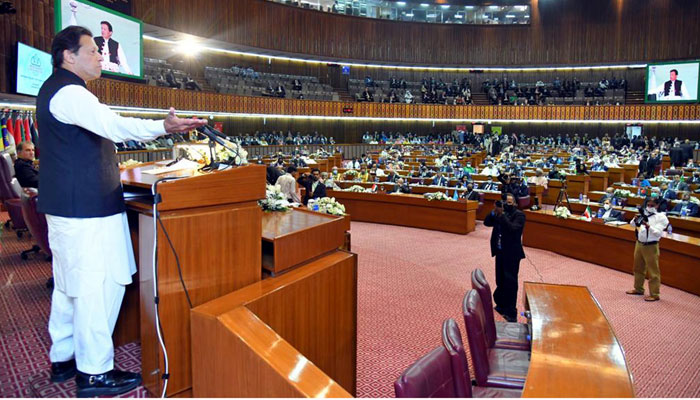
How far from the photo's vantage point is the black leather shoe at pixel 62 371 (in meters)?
2.23

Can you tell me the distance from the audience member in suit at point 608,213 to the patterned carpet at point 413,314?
940mm

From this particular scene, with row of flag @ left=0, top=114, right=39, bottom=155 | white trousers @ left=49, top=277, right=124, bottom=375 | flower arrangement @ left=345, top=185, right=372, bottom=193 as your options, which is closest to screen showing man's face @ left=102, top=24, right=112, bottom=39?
row of flag @ left=0, top=114, right=39, bottom=155

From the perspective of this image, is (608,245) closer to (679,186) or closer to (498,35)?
(679,186)

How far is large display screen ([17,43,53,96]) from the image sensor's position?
8.47 m

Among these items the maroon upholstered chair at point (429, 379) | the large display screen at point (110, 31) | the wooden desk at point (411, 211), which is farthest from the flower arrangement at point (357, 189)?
the maroon upholstered chair at point (429, 379)

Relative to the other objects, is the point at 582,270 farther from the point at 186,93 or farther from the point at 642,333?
the point at 186,93

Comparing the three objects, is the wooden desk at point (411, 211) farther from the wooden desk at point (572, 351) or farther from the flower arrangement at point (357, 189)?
the wooden desk at point (572, 351)

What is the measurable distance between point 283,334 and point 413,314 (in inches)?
124

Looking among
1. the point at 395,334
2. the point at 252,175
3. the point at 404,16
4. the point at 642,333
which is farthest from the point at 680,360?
the point at 404,16

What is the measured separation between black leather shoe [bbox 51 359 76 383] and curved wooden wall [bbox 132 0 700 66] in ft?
70.8

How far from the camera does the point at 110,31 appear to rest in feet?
47.5

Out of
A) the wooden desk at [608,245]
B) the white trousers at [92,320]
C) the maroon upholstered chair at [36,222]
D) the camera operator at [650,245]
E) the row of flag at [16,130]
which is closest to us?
the white trousers at [92,320]

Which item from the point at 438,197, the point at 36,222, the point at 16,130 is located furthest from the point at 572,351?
the point at 16,130

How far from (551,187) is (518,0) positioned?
2066 cm
